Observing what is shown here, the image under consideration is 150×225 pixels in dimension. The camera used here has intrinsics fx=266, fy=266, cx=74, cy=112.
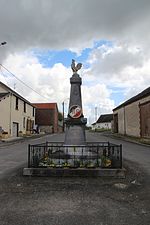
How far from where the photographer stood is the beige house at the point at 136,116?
1146 inches

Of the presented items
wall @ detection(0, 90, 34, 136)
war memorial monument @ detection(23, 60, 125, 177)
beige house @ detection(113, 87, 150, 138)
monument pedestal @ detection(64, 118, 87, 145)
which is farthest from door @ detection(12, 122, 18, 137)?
monument pedestal @ detection(64, 118, 87, 145)

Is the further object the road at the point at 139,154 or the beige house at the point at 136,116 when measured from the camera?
the beige house at the point at 136,116

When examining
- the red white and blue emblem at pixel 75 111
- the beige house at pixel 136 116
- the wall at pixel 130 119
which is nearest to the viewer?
the red white and blue emblem at pixel 75 111

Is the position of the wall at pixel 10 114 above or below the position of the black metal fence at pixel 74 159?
above

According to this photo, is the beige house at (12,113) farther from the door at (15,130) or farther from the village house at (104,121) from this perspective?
the village house at (104,121)

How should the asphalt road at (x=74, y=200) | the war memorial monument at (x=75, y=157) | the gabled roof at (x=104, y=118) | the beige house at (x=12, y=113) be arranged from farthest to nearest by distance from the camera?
the gabled roof at (x=104, y=118), the beige house at (x=12, y=113), the war memorial monument at (x=75, y=157), the asphalt road at (x=74, y=200)

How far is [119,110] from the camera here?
45719 mm

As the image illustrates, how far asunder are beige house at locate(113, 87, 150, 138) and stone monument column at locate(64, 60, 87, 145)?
18663mm

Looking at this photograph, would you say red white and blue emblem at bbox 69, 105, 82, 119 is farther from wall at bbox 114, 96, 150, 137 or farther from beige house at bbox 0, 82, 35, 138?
beige house at bbox 0, 82, 35, 138

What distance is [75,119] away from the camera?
10.8 meters

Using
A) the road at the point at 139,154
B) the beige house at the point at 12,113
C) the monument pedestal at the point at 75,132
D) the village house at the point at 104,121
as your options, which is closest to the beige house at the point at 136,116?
the road at the point at 139,154

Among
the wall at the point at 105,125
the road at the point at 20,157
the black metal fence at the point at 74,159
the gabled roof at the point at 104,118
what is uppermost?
the gabled roof at the point at 104,118

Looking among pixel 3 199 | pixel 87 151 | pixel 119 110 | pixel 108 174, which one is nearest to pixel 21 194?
pixel 3 199

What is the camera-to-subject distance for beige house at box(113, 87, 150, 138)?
29.1m
